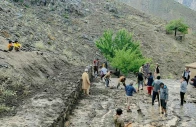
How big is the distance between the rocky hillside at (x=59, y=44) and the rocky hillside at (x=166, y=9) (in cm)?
5730

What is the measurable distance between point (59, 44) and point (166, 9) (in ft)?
318

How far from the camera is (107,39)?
33094 millimetres

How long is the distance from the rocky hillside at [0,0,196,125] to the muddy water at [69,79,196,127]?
4.09 ft

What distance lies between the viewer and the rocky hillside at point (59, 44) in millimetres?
13841

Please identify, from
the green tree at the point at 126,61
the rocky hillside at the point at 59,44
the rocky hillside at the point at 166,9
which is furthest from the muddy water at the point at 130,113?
the rocky hillside at the point at 166,9

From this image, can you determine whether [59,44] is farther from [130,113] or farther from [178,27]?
[178,27]

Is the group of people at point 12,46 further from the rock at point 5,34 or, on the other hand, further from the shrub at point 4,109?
the shrub at point 4,109

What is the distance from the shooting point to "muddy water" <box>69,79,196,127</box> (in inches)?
496

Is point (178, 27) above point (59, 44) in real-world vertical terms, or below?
above

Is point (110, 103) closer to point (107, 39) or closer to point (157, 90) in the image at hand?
point (157, 90)

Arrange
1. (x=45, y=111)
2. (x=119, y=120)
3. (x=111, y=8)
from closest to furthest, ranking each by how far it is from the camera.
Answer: (x=119, y=120) < (x=45, y=111) < (x=111, y=8)

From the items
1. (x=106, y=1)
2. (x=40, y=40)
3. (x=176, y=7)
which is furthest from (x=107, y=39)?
(x=176, y=7)

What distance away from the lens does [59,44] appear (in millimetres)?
31891

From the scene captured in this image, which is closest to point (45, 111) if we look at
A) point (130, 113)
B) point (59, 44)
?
point (130, 113)
